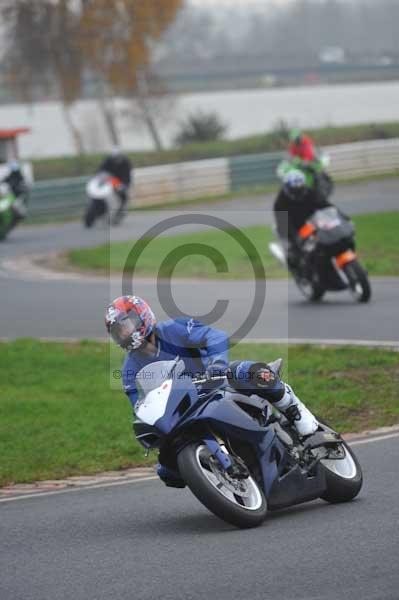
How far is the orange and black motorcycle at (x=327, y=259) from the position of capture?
15.8m

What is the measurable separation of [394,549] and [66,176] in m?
32.6

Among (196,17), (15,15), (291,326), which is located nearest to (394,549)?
(291,326)

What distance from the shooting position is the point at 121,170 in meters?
30.5

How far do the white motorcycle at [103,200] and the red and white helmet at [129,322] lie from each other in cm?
2274

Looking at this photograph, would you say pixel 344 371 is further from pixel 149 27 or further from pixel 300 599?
pixel 149 27

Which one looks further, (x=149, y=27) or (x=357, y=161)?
(x=149, y=27)

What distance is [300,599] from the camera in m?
5.37

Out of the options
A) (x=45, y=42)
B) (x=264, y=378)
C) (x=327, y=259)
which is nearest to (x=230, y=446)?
(x=264, y=378)

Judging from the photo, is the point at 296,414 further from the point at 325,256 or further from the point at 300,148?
the point at 300,148

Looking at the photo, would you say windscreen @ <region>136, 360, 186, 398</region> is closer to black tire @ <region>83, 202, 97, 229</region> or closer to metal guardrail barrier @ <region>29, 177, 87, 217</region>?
black tire @ <region>83, 202, 97, 229</region>

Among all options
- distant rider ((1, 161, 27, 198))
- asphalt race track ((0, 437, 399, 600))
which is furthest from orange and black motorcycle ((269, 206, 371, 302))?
distant rider ((1, 161, 27, 198))

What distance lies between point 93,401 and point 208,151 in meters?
28.2

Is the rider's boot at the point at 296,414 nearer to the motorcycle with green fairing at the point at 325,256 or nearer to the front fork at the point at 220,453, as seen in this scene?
the front fork at the point at 220,453

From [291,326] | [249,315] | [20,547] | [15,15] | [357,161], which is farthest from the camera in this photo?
[15,15]
